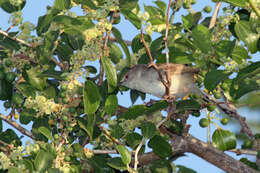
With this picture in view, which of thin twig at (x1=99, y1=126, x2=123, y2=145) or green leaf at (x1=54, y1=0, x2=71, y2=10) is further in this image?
thin twig at (x1=99, y1=126, x2=123, y2=145)

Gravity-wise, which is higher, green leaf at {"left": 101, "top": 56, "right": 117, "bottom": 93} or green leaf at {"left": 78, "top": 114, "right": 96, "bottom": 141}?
green leaf at {"left": 101, "top": 56, "right": 117, "bottom": 93}

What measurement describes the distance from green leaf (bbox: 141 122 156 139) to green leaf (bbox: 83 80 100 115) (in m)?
0.52

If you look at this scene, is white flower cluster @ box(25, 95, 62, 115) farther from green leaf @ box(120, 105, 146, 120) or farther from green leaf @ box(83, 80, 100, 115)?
green leaf @ box(120, 105, 146, 120)

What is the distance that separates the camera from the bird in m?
4.11

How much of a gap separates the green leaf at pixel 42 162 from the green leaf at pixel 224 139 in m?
1.69

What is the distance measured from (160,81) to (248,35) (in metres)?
0.93

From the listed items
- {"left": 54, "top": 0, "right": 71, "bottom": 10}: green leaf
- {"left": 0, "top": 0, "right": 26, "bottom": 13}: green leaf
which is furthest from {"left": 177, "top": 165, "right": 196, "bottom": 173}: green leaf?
{"left": 0, "top": 0, "right": 26, "bottom": 13}: green leaf

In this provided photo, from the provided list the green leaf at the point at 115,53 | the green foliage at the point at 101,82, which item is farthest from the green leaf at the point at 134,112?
the green leaf at the point at 115,53

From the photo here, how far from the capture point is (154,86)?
4.28m

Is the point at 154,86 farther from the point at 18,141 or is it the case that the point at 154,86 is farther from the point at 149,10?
the point at 18,141

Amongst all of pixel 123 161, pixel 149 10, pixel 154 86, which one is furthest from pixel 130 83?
pixel 123 161

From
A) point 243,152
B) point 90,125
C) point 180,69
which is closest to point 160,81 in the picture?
point 180,69

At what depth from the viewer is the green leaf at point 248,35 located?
12.5 feet

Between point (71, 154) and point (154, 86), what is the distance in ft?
3.60
